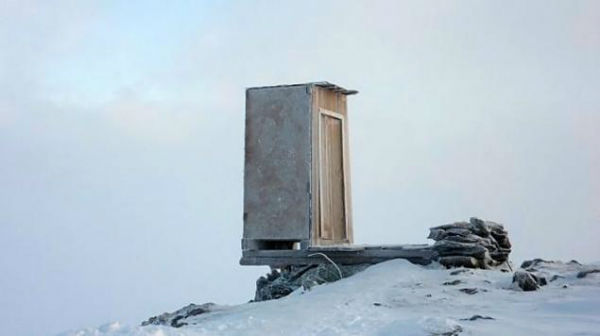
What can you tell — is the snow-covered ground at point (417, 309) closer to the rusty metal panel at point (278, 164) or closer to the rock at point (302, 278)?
the rock at point (302, 278)

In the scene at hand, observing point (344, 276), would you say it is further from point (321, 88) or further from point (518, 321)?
point (518, 321)

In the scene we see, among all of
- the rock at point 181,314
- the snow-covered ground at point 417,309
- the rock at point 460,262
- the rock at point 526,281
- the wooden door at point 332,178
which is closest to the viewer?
the snow-covered ground at point 417,309

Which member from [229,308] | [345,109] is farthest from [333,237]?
[229,308]

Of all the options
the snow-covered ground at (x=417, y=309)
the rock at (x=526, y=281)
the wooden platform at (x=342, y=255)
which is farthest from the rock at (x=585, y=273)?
the wooden platform at (x=342, y=255)

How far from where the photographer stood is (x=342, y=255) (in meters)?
11.0

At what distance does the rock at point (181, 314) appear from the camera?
9.11 meters

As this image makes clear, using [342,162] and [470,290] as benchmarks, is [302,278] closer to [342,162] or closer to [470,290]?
[342,162]

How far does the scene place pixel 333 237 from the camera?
12.2 meters

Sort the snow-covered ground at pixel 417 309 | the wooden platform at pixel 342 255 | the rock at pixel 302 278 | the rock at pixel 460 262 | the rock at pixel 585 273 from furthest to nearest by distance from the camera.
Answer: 1. the rock at pixel 302 278
2. the wooden platform at pixel 342 255
3. the rock at pixel 460 262
4. the rock at pixel 585 273
5. the snow-covered ground at pixel 417 309

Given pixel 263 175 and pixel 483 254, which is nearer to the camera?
pixel 483 254

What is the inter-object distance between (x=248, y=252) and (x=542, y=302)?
5867mm

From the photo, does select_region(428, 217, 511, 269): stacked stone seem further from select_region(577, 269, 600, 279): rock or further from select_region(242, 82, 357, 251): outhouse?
select_region(242, 82, 357, 251): outhouse

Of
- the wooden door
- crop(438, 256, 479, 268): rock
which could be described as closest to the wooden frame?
the wooden door

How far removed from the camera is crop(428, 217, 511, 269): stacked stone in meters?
9.78
